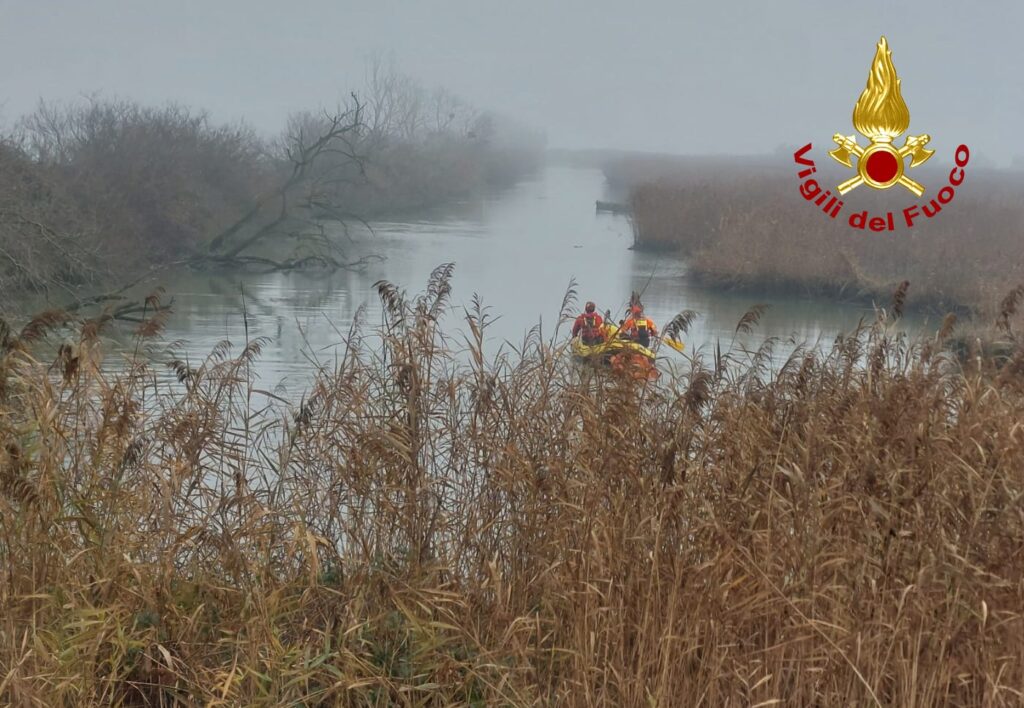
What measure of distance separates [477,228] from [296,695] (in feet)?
81.9

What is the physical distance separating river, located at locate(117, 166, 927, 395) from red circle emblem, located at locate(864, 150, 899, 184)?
190 inches

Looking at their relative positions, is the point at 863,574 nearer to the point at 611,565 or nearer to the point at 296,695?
the point at 611,565

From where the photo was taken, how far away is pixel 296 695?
3025 mm

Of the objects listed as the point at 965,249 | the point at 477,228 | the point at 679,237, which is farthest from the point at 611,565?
the point at 477,228

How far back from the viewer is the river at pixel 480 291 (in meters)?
13.9

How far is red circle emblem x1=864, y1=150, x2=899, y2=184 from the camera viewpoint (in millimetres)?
4629

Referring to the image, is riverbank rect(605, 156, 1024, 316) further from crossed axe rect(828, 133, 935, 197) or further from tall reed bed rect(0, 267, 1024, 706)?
tall reed bed rect(0, 267, 1024, 706)

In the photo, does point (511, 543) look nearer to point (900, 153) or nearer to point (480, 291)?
point (900, 153)

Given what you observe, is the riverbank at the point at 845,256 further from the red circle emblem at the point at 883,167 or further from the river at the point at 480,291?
the red circle emblem at the point at 883,167

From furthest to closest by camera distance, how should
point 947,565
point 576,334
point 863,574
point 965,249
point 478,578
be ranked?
point 965,249
point 576,334
point 478,578
point 863,574
point 947,565

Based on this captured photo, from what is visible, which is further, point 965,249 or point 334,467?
point 965,249

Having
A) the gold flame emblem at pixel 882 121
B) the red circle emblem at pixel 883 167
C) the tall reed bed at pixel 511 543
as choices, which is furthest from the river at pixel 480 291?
the tall reed bed at pixel 511 543

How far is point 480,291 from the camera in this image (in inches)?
679

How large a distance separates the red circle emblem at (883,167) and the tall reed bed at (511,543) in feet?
2.77
